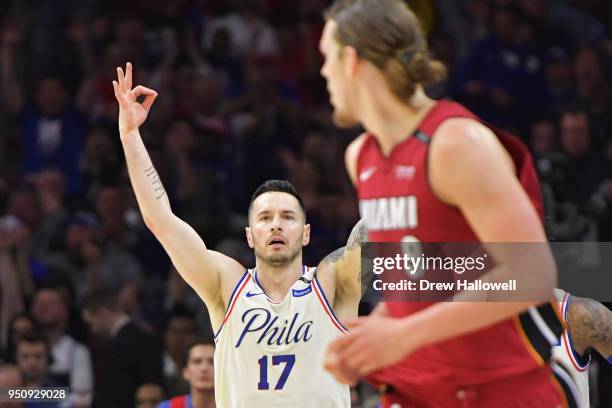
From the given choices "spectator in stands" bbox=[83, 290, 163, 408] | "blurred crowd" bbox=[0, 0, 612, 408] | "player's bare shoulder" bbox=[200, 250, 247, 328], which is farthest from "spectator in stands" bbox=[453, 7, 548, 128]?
"player's bare shoulder" bbox=[200, 250, 247, 328]

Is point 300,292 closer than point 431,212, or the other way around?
point 431,212

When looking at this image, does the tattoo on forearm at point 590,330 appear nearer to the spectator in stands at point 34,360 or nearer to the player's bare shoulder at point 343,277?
the player's bare shoulder at point 343,277

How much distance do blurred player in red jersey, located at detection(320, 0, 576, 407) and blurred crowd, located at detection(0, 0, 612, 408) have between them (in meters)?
5.75

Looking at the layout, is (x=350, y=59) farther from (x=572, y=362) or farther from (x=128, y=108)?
(x=572, y=362)

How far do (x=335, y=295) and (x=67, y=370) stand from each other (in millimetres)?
4217

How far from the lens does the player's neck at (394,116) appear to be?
3.51 metres

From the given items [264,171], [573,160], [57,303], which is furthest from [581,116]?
[57,303]

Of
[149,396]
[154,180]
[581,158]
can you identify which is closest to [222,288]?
[154,180]

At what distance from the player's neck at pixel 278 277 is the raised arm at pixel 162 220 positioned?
0.45 feet

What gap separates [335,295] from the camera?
612 cm

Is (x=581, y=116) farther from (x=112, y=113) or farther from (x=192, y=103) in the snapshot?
(x=112, y=113)

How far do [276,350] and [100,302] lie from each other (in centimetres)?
442

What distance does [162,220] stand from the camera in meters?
5.53

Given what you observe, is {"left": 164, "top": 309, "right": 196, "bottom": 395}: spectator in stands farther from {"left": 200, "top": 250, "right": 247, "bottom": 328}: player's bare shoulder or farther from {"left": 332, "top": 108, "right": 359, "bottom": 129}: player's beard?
{"left": 332, "top": 108, "right": 359, "bottom": 129}: player's beard
